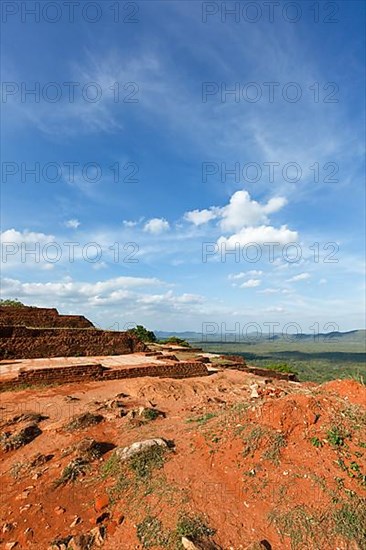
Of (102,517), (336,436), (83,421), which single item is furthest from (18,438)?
(336,436)

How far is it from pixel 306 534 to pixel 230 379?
10.2 meters

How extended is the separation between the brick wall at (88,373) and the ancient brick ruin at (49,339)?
15.6 feet

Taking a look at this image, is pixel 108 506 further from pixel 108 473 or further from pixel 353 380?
pixel 353 380

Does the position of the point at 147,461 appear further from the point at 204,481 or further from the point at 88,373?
the point at 88,373

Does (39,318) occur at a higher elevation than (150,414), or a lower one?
higher

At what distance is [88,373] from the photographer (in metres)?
11.6

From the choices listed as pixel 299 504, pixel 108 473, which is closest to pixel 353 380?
pixel 299 504

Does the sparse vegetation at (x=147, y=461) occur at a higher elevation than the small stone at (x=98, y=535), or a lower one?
higher

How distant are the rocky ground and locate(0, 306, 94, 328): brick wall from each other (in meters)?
14.9

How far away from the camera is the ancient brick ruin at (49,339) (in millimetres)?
15117

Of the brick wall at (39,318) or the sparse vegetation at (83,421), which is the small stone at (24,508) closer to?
the sparse vegetation at (83,421)

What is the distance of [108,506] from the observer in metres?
3.76

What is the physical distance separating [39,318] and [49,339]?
17.8 feet

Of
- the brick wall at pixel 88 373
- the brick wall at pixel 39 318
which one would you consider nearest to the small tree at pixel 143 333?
the brick wall at pixel 39 318
